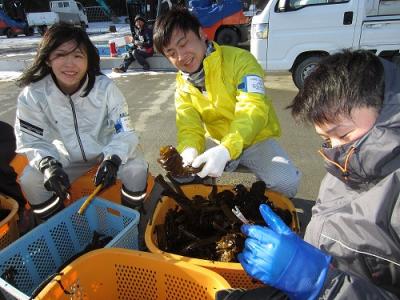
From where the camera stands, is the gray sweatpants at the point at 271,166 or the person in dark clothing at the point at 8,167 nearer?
the gray sweatpants at the point at 271,166

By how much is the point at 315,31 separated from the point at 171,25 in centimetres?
349

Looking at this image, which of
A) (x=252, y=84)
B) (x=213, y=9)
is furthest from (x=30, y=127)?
(x=213, y=9)

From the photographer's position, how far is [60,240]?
5.82 feet

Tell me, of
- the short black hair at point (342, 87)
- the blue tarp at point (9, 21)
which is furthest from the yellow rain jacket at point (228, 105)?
the blue tarp at point (9, 21)

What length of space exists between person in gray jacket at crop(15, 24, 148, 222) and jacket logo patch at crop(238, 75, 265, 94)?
0.73 m

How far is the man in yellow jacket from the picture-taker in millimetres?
1967

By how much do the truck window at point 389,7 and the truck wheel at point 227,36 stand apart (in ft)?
13.6

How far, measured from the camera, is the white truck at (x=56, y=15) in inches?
750

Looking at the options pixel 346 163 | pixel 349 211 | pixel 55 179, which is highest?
pixel 346 163

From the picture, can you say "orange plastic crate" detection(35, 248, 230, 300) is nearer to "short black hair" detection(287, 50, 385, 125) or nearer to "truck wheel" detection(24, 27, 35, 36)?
"short black hair" detection(287, 50, 385, 125)

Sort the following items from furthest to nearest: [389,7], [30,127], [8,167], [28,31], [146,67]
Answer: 1. [28,31]
2. [146,67]
3. [389,7]
4. [8,167]
5. [30,127]

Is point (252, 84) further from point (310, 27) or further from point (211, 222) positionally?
point (310, 27)

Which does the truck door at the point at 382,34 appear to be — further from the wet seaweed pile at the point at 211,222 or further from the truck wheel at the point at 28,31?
the truck wheel at the point at 28,31

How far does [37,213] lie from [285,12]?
4.20 m
